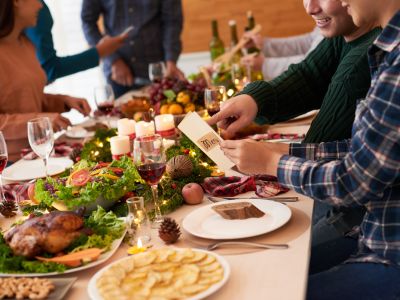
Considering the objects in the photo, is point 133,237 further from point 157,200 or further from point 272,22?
point 272,22

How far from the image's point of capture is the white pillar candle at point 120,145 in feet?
6.32

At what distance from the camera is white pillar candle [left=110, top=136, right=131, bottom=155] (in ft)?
6.32

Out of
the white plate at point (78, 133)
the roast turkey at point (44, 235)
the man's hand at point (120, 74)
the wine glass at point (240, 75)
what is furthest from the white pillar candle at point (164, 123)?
the man's hand at point (120, 74)

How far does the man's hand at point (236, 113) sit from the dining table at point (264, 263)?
442 mm

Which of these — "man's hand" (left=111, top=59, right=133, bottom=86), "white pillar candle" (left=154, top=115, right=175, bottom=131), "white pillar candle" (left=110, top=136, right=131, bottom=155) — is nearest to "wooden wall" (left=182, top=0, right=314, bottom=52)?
"man's hand" (left=111, top=59, right=133, bottom=86)

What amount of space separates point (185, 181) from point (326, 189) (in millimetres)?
536

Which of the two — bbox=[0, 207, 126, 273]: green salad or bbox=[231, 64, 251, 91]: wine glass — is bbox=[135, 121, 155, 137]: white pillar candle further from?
bbox=[231, 64, 251, 91]: wine glass

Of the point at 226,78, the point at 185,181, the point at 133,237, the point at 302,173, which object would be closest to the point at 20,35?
the point at 226,78

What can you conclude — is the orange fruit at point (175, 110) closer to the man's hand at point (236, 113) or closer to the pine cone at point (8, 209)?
the man's hand at point (236, 113)

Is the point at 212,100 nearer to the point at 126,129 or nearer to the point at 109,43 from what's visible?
the point at 126,129

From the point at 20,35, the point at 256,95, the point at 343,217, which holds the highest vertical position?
the point at 20,35

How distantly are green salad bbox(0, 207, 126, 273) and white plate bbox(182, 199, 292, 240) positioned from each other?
17 cm

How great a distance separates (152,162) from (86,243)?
0.29m

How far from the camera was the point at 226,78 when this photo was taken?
125 inches
